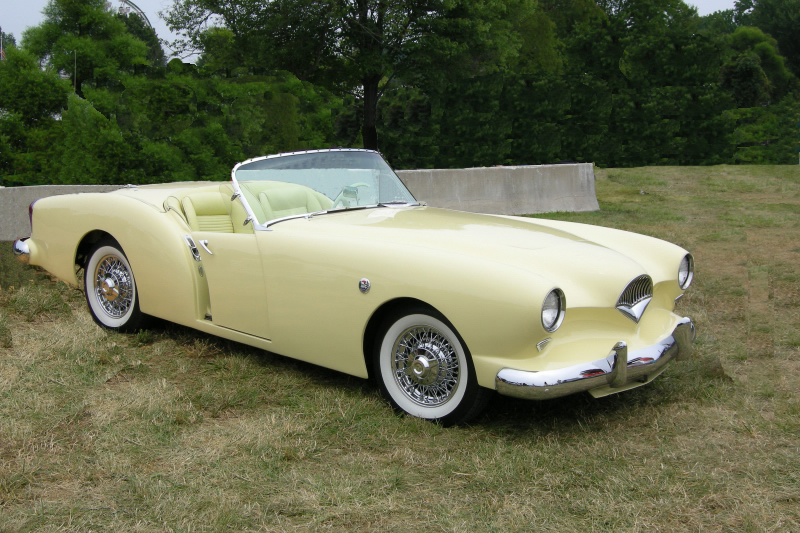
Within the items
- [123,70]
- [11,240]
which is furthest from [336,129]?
[11,240]

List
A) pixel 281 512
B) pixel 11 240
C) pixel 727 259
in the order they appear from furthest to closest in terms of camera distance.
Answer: pixel 11 240 → pixel 727 259 → pixel 281 512

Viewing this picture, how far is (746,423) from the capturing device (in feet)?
11.6

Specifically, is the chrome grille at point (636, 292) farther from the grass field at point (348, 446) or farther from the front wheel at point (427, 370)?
the front wheel at point (427, 370)

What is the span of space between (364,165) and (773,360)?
2817mm

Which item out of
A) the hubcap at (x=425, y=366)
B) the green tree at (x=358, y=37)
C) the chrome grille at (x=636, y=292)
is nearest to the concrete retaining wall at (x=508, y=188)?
the chrome grille at (x=636, y=292)

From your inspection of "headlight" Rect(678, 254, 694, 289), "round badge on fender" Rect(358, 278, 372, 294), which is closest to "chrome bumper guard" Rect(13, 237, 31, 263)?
"round badge on fender" Rect(358, 278, 372, 294)

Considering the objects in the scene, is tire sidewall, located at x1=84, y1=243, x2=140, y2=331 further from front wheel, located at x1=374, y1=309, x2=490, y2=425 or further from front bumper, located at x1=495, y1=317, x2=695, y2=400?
front bumper, located at x1=495, y1=317, x2=695, y2=400

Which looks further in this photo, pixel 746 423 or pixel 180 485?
pixel 746 423

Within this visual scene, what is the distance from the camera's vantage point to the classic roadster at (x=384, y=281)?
3.25 metres

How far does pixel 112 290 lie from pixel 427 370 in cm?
265

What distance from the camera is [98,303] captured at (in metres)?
5.17

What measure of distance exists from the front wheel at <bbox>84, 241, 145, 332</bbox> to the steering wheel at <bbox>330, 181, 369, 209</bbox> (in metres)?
1.47

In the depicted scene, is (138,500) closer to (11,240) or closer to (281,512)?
(281,512)

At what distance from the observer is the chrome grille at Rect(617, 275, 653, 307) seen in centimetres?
356
